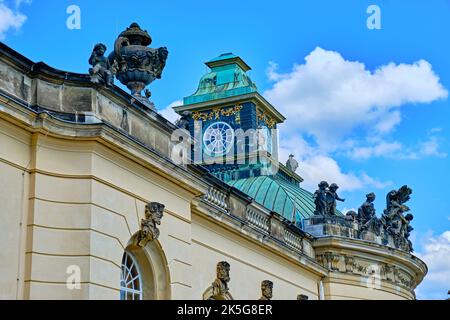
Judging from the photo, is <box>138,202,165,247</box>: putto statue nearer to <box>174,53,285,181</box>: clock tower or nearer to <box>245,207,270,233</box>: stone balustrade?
<box>245,207,270,233</box>: stone balustrade

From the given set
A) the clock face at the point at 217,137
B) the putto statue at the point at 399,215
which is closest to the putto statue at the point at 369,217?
the putto statue at the point at 399,215

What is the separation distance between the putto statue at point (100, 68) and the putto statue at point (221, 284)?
592 cm

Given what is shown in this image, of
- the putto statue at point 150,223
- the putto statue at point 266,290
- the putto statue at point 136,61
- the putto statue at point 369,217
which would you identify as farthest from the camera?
the putto statue at point 369,217

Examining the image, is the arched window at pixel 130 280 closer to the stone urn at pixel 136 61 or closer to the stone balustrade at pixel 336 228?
the stone urn at pixel 136 61

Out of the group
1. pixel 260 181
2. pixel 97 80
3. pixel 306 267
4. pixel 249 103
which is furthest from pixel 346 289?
pixel 97 80

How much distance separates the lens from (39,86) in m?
16.5

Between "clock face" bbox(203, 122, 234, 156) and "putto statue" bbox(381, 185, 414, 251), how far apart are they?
6.45 meters

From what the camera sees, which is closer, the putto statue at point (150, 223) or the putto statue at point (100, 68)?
the putto statue at point (100, 68)

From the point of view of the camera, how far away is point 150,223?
17.7 m

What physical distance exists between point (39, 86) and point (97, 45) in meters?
1.68

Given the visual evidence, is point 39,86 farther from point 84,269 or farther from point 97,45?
point 84,269

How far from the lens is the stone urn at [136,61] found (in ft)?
61.9

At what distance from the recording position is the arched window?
1773cm

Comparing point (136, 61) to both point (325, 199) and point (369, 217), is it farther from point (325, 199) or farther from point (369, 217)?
point (369, 217)
